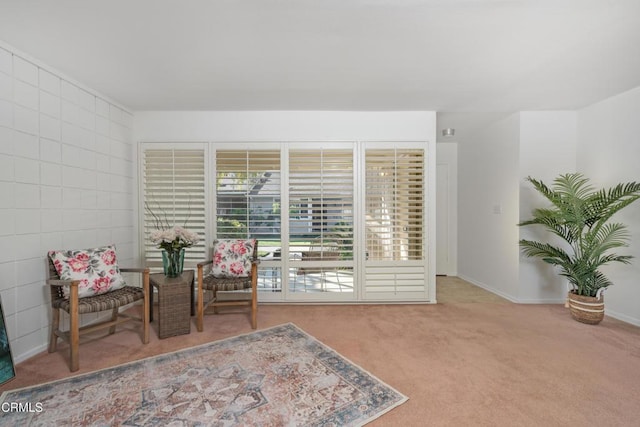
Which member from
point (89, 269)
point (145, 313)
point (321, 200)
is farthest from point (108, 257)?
point (321, 200)

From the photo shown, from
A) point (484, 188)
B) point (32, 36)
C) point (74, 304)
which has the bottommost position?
point (74, 304)

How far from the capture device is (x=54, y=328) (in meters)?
2.17

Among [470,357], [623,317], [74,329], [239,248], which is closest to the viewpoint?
[74,329]

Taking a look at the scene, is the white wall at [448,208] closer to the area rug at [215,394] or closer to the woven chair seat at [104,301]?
the area rug at [215,394]

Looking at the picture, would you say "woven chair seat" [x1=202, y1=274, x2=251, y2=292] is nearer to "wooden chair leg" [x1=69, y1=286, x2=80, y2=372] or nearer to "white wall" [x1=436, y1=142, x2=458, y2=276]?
"wooden chair leg" [x1=69, y1=286, x2=80, y2=372]

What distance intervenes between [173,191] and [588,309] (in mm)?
4627

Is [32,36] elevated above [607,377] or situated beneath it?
elevated above

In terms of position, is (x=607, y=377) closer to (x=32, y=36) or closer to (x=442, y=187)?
(x=442, y=187)

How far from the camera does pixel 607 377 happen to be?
1.89 meters

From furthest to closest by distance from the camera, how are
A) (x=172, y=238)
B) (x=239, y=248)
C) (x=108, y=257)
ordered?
(x=239, y=248) < (x=172, y=238) < (x=108, y=257)

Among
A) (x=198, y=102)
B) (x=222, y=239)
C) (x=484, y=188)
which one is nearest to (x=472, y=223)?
(x=484, y=188)

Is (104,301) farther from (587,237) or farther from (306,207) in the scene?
(587,237)

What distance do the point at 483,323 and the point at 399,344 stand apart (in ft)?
3.57

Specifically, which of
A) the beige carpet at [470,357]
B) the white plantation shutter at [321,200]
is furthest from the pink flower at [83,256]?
Result: the white plantation shutter at [321,200]
